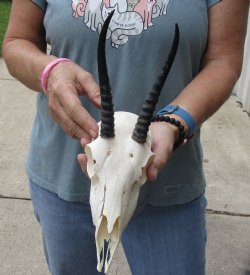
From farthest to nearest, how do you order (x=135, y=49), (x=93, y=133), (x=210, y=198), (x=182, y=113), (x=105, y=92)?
(x=210, y=198) < (x=135, y=49) < (x=182, y=113) < (x=93, y=133) < (x=105, y=92)

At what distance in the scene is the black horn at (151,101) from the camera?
60.3 inches

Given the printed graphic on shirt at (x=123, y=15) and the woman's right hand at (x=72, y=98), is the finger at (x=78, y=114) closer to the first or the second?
the woman's right hand at (x=72, y=98)

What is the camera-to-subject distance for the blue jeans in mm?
2188

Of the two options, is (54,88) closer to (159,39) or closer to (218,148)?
(159,39)

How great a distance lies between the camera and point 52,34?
2.06m

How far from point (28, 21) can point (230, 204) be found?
3167 millimetres

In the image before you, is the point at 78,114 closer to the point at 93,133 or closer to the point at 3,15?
the point at 93,133

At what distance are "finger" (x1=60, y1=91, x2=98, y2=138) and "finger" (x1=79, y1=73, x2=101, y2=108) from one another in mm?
52

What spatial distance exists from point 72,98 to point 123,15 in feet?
1.37

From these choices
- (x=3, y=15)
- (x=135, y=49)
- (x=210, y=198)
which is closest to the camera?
(x=135, y=49)

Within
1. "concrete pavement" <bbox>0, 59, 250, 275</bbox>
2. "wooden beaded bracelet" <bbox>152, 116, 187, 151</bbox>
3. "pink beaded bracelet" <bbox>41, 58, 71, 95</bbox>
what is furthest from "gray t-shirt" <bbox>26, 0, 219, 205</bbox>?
"concrete pavement" <bbox>0, 59, 250, 275</bbox>

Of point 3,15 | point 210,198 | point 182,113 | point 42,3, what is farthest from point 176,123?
point 3,15

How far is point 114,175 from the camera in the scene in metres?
1.65

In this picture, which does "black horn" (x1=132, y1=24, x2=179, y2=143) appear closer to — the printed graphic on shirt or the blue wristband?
the blue wristband
